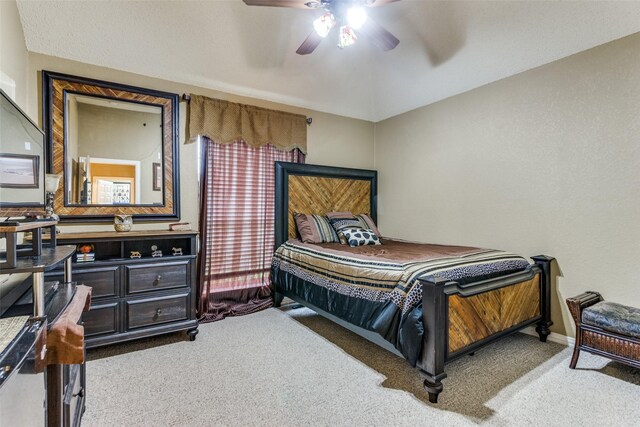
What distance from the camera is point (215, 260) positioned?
363 cm

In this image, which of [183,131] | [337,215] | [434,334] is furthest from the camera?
[337,215]

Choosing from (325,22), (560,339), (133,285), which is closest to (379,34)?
(325,22)

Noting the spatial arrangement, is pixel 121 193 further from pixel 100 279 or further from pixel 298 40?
pixel 298 40

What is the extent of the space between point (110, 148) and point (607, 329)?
4.40 meters

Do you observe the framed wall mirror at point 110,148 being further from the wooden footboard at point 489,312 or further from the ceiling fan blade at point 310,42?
the wooden footboard at point 489,312

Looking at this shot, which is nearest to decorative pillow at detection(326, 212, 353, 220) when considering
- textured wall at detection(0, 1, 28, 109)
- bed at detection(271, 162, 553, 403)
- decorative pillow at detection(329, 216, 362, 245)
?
decorative pillow at detection(329, 216, 362, 245)

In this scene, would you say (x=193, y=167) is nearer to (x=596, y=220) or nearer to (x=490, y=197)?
(x=490, y=197)

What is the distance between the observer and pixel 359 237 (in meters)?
3.71

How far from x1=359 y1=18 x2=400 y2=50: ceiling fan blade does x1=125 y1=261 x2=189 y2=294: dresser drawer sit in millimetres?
2458

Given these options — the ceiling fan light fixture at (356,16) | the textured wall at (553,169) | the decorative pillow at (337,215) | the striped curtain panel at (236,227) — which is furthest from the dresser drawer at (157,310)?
the textured wall at (553,169)

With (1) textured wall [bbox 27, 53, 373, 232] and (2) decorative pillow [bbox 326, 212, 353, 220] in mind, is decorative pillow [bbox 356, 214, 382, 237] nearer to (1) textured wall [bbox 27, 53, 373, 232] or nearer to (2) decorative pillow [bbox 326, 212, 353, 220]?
(2) decorative pillow [bbox 326, 212, 353, 220]

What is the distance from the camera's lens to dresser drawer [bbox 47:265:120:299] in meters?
2.49

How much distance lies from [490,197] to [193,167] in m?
3.24

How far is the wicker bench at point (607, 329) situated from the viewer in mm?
2201
